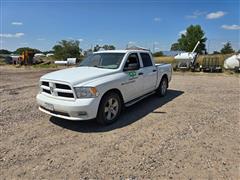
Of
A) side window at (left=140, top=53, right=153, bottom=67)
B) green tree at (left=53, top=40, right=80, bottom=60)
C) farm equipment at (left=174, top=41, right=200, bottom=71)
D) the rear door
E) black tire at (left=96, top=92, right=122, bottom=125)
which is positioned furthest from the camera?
green tree at (left=53, top=40, right=80, bottom=60)

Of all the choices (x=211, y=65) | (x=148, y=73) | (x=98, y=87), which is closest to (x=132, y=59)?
(x=148, y=73)

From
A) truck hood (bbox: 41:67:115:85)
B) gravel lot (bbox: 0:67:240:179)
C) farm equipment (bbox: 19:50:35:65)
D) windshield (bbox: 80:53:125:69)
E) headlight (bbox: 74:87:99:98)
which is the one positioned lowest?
gravel lot (bbox: 0:67:240:179)

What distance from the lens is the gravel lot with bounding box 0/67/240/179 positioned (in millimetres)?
2887

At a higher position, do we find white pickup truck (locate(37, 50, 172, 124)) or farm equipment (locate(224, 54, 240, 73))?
farm equipment (locate(224, 54, 240, 73))

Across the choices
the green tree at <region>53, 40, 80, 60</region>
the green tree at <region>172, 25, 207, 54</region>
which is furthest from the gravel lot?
the green tree at <region>172, 25, 207, 54</region>

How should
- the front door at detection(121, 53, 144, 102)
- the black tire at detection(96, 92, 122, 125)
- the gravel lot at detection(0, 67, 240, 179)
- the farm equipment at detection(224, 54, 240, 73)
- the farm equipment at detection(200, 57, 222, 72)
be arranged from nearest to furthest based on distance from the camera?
the gravel lot at detection(0, 67, 240, 179), the black tire at detection(96, 92, 122, 125), the front door at detection(121, 53, 144, 102), the farm equipment at detection(224, 54, 240, 73), the farm equipment at detection(200, 57, 222, 72)

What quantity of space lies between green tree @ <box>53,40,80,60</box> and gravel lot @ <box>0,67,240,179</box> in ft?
169

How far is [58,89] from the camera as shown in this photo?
430 centimetres

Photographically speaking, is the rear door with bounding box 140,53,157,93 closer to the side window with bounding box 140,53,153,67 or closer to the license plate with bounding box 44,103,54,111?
the side window with bounding box 140,53,153,67

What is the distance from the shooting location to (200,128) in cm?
439

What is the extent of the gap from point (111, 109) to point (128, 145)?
3.88 ft

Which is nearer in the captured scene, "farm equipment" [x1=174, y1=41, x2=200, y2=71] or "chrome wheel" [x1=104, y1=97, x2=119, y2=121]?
"chrome wheel" [x1=104, y1=97, x2=119, y2=121]

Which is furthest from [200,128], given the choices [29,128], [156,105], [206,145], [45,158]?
[29,128]

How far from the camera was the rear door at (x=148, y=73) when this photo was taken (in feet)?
19.2
